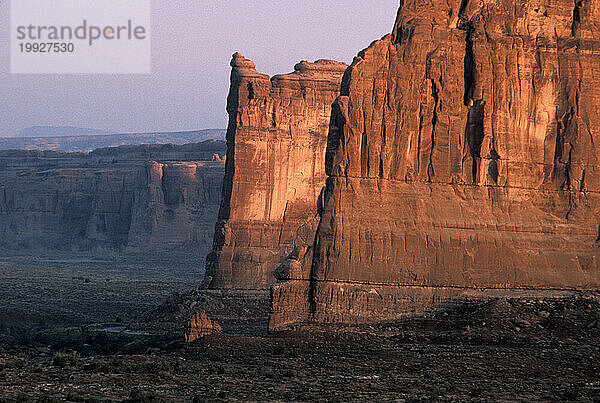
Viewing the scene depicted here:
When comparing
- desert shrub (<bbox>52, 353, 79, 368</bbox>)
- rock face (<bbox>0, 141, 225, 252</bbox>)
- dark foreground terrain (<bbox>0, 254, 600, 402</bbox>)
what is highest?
rock face (<bbox>0, 141, 225, 252</bbox>)

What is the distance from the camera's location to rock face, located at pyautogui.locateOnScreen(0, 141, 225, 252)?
328ft

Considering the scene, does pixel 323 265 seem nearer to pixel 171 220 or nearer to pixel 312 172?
pixel 312 172

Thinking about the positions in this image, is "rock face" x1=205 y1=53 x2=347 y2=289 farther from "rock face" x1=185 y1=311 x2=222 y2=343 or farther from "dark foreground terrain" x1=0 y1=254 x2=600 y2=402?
"rock face" x1=185 y1=311 x2=222 y2=343

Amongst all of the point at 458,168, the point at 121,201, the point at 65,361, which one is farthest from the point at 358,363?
the point at 121,201

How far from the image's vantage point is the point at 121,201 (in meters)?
108

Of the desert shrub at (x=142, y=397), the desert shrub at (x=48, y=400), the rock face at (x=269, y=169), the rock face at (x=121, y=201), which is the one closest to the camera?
the desert shrub at (x=48, y=400)

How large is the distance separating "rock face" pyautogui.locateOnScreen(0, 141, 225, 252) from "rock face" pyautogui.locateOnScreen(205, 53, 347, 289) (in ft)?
127

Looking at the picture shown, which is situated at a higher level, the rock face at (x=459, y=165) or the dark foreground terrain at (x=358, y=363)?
the rock face at (x=459, y=165)

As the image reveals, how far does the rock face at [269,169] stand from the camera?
5809 cm

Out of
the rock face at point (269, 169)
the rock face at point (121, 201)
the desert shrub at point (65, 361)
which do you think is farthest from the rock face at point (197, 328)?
the rock face at point (121, 201)

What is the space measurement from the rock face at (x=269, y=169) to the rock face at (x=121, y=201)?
38796mm

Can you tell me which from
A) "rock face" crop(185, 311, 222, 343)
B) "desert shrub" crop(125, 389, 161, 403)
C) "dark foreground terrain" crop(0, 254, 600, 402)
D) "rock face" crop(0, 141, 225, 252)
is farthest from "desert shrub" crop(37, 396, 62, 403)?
"rock face" crop(0, 141, 225, 252)

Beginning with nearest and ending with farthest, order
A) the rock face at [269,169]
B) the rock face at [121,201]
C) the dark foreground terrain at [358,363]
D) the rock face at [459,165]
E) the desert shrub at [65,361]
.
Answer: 1. the dark foreground terrain at [358,363]
2. the desert shrub at [65,361]
3. the rock face at [459,165]
4. the rock face at [269,169]
5. the rock face at [121,201]

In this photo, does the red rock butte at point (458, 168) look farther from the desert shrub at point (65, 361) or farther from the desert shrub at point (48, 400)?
the desert shrub at point (48, 400)
